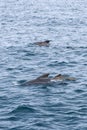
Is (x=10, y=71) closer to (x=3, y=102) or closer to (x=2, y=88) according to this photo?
(x=2, y=88)

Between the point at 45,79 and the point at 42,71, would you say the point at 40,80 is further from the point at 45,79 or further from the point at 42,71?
the point at 42,71

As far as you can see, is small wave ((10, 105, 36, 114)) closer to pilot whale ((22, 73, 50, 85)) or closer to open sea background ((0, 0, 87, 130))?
open sea background ((0, 0, 87, 130))

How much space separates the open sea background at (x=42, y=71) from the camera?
76.2 feet

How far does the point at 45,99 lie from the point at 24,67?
8.48 meters

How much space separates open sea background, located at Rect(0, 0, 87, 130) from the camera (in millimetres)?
23234

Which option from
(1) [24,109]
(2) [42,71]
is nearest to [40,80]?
(2) [42,71]

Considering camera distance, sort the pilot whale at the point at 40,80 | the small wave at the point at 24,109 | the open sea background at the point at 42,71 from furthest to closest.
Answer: the pilot whale at the point at 40,80, the small wave at the point at 24,109, the open sea background at the point at 42,71

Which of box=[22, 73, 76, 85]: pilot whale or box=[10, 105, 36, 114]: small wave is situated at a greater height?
box=[22, 73, 76, 85]: pilot whale

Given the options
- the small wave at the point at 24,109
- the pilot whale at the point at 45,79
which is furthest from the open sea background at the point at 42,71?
the pilot whale at the point at 45,79

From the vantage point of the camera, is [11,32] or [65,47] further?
[11,32]

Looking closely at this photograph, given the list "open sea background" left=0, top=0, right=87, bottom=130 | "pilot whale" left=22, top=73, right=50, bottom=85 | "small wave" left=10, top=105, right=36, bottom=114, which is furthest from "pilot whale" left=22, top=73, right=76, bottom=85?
"small wave" left=10, top=105, right=36, bottom=114

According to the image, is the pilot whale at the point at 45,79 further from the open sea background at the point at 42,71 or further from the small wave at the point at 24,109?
the small wave at the point at 24,109

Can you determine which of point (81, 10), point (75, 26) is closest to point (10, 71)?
point (75, 26)

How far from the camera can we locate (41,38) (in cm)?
4719
